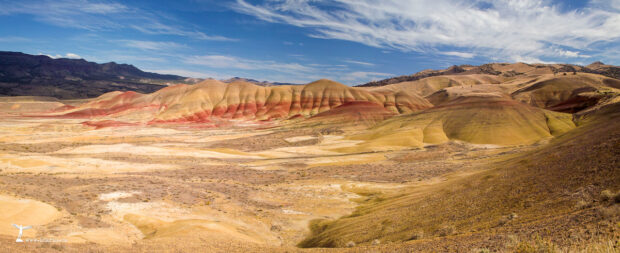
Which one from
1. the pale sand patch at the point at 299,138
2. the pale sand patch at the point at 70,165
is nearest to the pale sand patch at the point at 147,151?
the pale sand patch at the point at 70,165

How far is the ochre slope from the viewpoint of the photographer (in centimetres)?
1331

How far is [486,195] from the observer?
21.6 meters

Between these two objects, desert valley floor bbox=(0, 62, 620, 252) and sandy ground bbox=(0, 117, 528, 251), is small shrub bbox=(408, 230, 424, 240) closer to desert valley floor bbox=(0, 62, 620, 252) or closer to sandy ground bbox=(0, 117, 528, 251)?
desert valley floor bbox=(0, 62, 620, 252)

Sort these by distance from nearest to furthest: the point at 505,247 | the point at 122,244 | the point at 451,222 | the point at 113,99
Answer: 1. the point at 505,247
2. the point at 122,244
3. the point at 451,222
4. the point at 113,99

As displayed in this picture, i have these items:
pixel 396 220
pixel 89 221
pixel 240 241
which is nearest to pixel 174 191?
pixel 89 221

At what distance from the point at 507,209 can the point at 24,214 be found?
27638mm

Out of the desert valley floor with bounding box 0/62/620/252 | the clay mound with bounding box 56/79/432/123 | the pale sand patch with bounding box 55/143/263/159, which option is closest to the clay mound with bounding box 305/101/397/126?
the clay mound with bounding box 56/79/432/123

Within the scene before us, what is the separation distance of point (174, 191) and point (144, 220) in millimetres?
9196

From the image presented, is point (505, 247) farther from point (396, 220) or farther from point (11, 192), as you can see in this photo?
point (11, 192)

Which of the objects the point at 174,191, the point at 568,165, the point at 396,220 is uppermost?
the point at 568,165

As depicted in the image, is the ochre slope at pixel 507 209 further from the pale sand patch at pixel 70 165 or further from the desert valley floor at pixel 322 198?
the pale sand patch at pixel 70 165

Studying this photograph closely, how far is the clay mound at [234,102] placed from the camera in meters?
161

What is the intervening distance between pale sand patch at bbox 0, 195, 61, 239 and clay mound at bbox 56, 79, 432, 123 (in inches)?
5272

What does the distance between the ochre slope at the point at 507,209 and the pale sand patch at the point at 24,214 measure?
1571 cm
